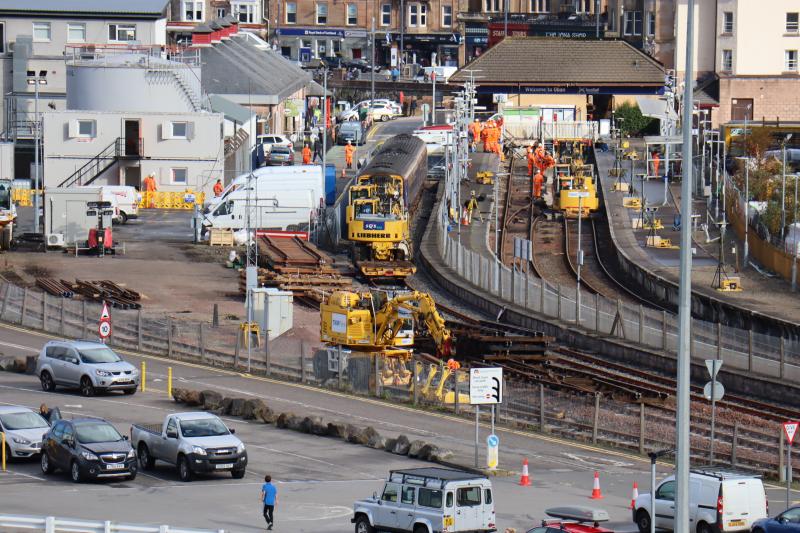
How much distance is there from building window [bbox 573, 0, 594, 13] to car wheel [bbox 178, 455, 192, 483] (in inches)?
5419

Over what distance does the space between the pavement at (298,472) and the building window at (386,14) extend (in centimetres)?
11886

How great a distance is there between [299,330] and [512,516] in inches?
864

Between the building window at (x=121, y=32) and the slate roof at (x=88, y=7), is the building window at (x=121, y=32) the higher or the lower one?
the lower one

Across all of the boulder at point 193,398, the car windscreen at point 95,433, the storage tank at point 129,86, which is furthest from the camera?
the storage tank at point 129,86

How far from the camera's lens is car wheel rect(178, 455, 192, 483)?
109 feet

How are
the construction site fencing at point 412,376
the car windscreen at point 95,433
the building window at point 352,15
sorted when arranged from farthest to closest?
the building window at point 352,15
the construction site fencing at point 412,376
the car windscreen at point 95,433

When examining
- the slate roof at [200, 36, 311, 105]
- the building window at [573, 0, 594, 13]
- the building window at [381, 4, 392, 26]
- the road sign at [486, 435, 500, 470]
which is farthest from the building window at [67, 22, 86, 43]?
the building window at [573, 0, 594, 13]

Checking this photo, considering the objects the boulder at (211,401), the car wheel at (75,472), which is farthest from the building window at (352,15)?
the car wheel at (75,472)

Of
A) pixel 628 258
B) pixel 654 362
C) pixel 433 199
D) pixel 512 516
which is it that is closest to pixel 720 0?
pixel 433 199

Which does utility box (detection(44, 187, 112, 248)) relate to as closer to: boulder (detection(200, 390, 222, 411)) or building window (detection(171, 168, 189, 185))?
building window (detection(171, 168, 189, 185))

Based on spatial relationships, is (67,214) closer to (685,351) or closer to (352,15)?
(685,351)

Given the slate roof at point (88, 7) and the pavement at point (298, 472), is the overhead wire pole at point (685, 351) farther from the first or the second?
the slate roof at point (88, 7)

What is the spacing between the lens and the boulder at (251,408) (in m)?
39.9

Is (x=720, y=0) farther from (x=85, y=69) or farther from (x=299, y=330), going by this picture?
(x=299, y=330)
